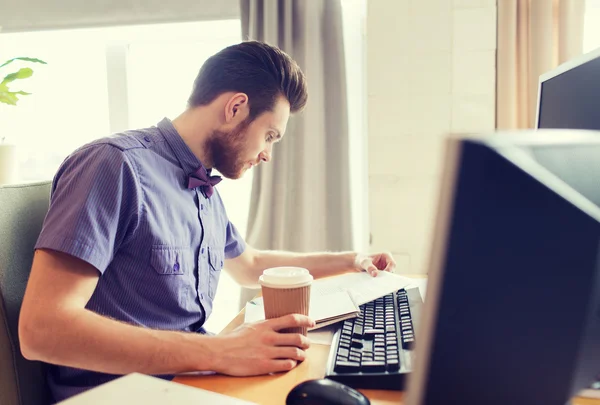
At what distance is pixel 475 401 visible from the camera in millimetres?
288

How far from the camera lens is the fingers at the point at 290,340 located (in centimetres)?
68

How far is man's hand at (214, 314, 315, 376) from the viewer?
0.64 m

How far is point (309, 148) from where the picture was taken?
1.95m

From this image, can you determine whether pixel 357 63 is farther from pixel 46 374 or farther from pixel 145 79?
pixel 46 374

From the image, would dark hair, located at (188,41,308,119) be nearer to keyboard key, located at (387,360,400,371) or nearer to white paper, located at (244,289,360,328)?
white paper, located at (244,289,360,328)

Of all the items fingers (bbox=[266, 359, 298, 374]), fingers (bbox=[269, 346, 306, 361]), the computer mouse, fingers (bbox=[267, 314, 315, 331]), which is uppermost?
fingers (bbox=[267, 314, 315, 331])

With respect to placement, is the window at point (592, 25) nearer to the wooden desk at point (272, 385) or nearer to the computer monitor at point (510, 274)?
the wooden desk at point (272, 385)

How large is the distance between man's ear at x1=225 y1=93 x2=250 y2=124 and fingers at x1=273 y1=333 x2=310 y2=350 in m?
0.56

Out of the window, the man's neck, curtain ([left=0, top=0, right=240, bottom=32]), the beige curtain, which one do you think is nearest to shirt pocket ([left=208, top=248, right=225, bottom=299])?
the man's neck

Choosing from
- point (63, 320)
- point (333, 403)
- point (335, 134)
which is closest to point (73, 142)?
point (335, 134)

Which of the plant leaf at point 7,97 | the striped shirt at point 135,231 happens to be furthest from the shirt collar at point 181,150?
the plant leaf at point 7,97

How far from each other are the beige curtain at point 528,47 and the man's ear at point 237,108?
1.17m

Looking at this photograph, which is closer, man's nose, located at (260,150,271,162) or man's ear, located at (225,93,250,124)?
man's ear, located at (225,93,250,124)

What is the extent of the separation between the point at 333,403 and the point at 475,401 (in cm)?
23
